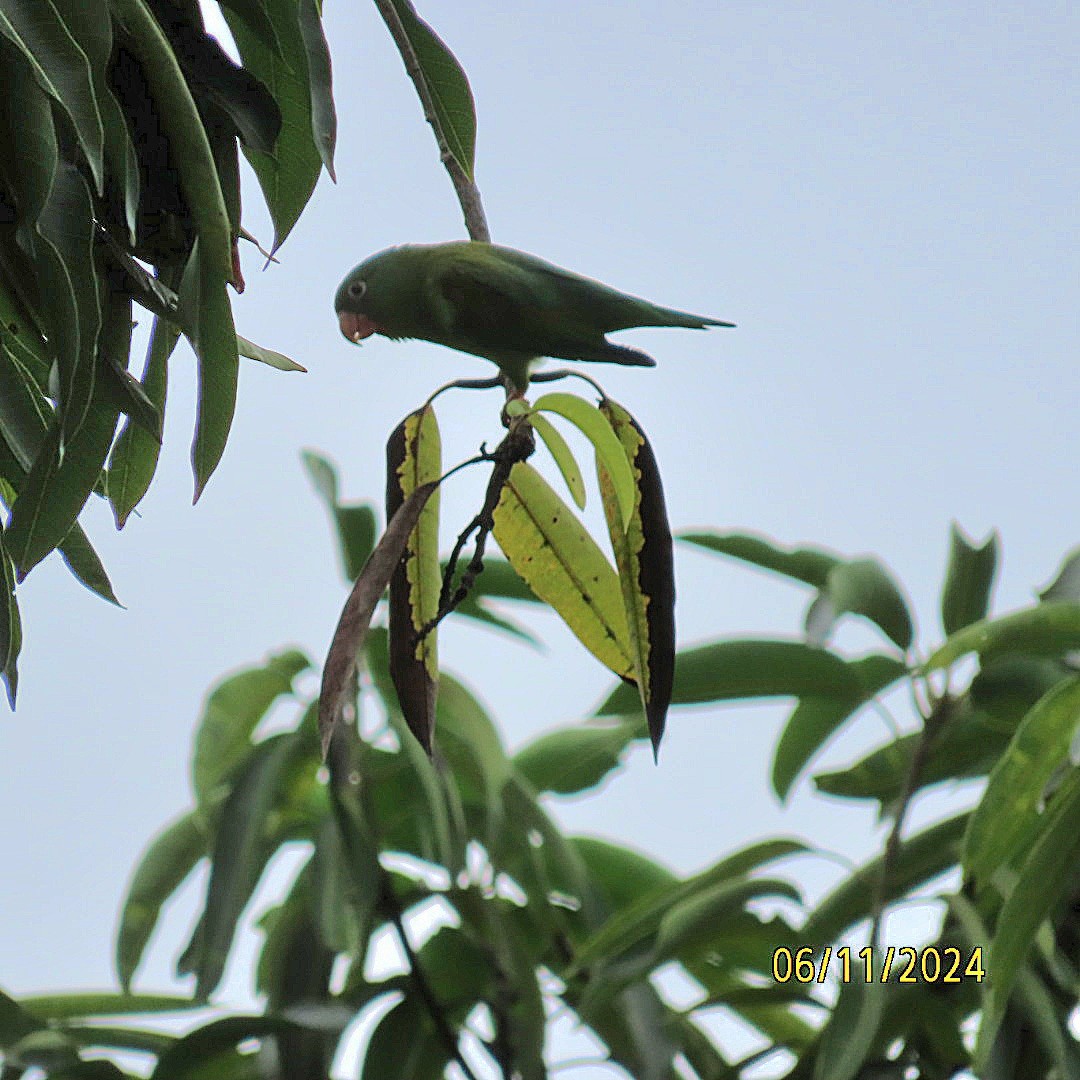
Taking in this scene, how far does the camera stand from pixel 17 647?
2.97ft

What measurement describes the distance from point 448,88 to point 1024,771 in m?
0.84

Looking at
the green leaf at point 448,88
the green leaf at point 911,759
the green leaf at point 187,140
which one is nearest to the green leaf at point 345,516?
the green leaf at point 911,759

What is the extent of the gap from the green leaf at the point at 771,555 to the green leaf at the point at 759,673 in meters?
0.11

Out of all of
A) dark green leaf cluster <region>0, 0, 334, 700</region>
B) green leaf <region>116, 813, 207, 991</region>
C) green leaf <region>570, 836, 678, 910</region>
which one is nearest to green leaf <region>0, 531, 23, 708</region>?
dark green leaf cluster <region>0, 0, 334, 700</region>

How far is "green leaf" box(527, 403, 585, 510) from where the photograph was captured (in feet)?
2.59

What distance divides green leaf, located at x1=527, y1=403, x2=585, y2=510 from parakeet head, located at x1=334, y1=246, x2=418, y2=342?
0.16 meters

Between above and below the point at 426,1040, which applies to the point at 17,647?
above

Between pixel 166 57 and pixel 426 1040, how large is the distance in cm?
147

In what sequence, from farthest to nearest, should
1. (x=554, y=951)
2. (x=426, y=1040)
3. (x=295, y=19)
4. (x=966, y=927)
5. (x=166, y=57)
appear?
(x=554, y=951), (x=426, y=1040), (x=966, y=927), (x=295, y=19), (x=166, y=57)

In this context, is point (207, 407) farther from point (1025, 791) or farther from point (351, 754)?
point (351, 754)

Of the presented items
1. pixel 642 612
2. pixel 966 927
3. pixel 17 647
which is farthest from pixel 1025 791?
pixel 17 647

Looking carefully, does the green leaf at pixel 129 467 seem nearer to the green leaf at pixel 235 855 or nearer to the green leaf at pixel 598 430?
the green leaf at pixel 598 430

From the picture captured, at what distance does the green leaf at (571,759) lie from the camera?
2086 millimetres

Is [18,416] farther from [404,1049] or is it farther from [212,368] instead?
Answer: [404,1049]
